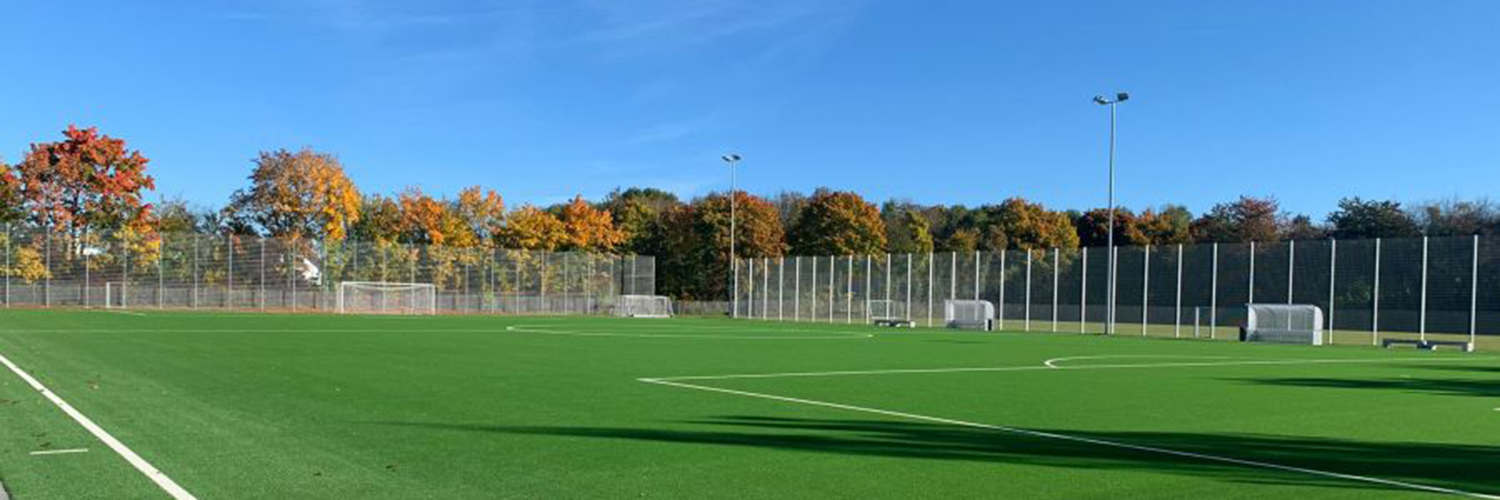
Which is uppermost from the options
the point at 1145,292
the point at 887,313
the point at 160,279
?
the point at 1145,292

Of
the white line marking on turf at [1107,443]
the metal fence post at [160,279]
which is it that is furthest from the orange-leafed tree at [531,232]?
the white line marking on turf at [1107,443]

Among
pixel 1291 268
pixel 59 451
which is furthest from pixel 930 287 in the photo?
pixel 59 451

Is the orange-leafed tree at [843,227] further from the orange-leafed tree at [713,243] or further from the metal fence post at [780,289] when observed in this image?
the metal fence post at [780,289]

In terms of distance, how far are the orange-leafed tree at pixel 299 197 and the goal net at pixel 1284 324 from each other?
48.7 meters

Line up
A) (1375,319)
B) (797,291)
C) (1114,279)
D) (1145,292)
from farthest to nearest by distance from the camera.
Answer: (797,291), (1114,279), (1145,292), (1375,319)

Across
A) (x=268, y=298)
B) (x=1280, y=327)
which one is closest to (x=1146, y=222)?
(x=1280, y=327)

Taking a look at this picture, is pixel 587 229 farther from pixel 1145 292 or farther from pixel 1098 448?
pixel 1098 448

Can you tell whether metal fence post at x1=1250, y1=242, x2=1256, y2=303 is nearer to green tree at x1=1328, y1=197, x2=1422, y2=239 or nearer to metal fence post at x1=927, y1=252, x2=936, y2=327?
metal fence post at x1=927, y1=252, x2=936, y2=327

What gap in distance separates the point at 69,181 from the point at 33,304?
9.63 metres

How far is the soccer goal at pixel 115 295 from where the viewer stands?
4672cm

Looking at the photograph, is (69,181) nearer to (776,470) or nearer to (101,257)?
(101,257)

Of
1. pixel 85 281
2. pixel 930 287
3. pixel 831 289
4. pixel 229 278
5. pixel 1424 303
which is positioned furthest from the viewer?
pixel 831 289

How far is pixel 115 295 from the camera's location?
47125mm

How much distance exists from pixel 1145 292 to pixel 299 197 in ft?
151
